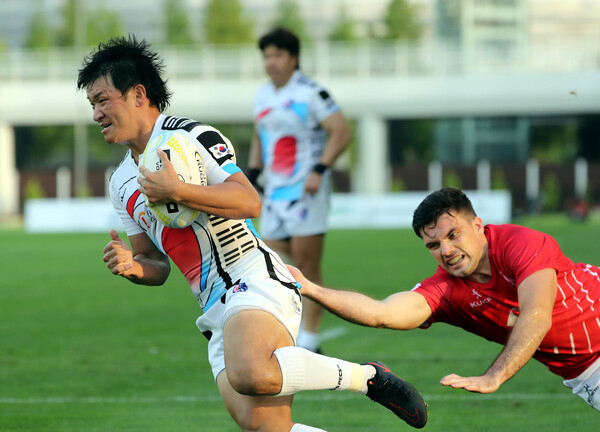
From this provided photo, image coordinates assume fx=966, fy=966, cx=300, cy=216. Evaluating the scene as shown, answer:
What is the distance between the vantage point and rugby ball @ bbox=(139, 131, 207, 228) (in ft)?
14.2

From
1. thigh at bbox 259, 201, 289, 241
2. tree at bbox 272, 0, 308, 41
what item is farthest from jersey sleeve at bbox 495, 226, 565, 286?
tree at bbox 272, 0, 308, 41

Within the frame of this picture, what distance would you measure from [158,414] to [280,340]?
2.00m

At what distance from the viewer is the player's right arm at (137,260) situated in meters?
4.70

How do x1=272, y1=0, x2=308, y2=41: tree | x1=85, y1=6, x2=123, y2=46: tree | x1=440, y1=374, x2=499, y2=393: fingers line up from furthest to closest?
x1=85, y1=6, x2=123, y2=46: tree < x1=272, y1=0, x2=308, y2=41: tree < x1=440, y1=374, x2=499, y2=393: fingers

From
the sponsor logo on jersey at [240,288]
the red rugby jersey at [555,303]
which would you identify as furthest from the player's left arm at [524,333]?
the sponsor logo on jersey at [240,288]

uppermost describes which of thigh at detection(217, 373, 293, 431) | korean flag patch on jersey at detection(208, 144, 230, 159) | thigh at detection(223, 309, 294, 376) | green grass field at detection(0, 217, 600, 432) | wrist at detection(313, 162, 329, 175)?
korean flag patch on jersey at detection(208, 144, 230, 159)

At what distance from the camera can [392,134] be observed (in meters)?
50.3

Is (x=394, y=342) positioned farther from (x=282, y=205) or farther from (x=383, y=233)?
(x=383, y=233)

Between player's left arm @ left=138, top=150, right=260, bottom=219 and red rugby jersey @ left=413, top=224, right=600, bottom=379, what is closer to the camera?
player's left arm @ left=138, top=150, right=260, bottom=219

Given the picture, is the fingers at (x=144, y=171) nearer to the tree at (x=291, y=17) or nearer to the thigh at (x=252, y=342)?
the thigh at (x=252, y=342)

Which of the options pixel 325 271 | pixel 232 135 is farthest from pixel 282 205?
pixel 232 135

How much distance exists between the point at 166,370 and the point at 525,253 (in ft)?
13.0

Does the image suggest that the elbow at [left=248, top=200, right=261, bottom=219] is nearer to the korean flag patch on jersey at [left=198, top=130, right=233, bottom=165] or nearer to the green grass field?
the korean flag patch on jersey at [left=198, top=130, right=233, bottom=165]

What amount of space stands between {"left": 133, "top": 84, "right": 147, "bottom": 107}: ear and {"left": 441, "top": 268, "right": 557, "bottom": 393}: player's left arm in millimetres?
1970
